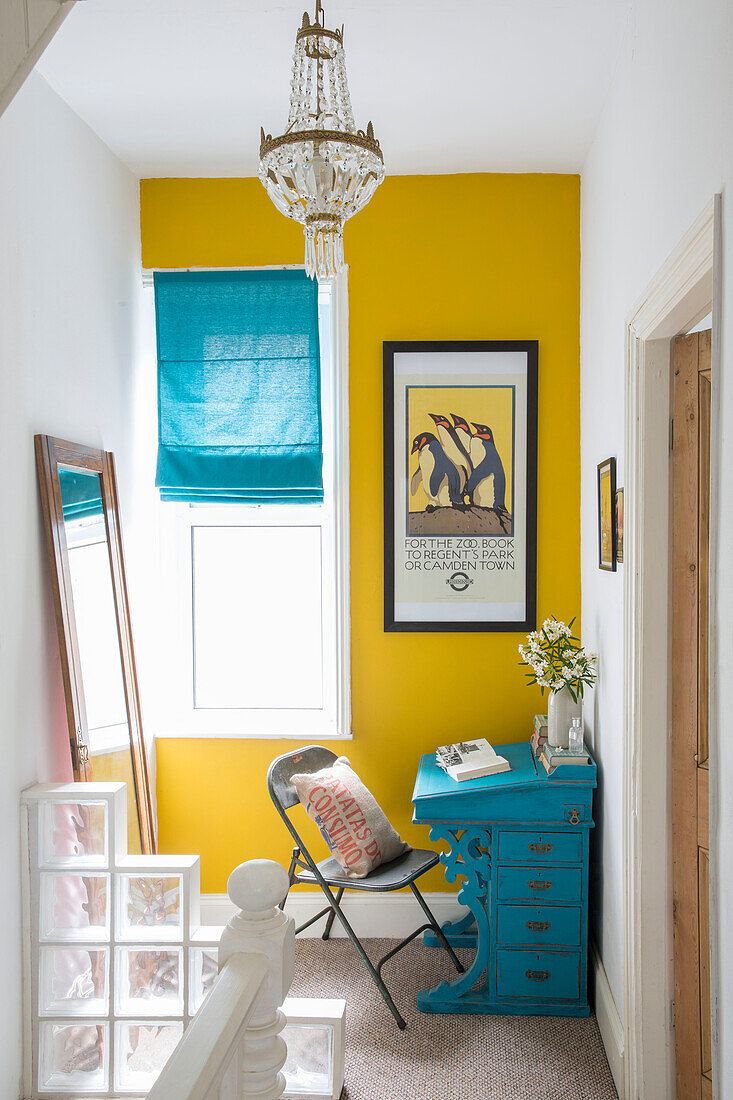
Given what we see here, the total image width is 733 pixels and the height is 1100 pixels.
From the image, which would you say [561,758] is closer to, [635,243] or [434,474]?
[434,474]

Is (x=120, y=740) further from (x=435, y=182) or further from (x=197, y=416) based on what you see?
(x=435, y=182)

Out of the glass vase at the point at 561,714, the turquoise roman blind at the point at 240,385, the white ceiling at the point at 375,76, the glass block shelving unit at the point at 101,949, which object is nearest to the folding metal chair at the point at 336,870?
the glass block shelving unit at the point at 101,949

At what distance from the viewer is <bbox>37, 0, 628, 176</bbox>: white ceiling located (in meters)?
2.32

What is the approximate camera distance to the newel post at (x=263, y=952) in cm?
138

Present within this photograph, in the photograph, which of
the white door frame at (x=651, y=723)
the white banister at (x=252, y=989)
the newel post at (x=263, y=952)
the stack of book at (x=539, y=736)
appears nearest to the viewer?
the white banister at (x=252, y=989)

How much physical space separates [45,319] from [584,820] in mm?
2352

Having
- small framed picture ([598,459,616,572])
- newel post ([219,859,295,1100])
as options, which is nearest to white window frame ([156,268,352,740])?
small framed picture ([598,459,616,572])

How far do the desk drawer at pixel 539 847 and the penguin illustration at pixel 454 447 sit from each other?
4.37ft

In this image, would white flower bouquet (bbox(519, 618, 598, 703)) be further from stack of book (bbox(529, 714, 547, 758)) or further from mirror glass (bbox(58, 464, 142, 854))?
mirror glass (bbox(58, 464, 142, 854))

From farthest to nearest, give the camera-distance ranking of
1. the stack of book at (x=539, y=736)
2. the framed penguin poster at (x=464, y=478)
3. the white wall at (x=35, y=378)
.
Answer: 1. the framed penguin poster at (x=464, y=478)
2. the stack of book at (x=539, y=736)
3. the white wall at (x=35, y=378)

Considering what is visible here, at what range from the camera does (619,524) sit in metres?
2.55

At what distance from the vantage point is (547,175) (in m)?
3.38

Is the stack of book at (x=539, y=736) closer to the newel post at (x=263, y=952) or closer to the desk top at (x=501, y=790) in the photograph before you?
the desk top at (x=501, y=790)

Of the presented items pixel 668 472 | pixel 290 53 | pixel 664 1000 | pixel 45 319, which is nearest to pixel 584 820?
pixel 664 1000
